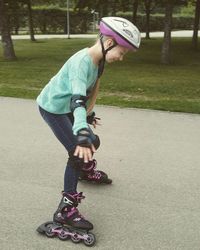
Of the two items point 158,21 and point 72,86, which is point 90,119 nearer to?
point 72,86

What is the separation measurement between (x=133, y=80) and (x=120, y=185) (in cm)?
700

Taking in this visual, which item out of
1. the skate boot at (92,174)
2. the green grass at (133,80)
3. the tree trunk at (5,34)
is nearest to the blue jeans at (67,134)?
the skate boot at (92,174)

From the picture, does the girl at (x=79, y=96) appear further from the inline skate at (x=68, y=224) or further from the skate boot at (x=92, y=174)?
the skate boot at (x=92, y=174)

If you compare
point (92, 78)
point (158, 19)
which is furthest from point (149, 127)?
point (158, 19)

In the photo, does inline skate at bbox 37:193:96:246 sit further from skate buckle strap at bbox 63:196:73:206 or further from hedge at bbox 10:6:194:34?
hedge at bbox 10:6:194:34

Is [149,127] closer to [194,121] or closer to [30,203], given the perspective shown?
[194,121]

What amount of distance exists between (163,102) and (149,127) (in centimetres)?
179

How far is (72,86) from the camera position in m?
3.39

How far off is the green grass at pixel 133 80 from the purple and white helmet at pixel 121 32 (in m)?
4.86

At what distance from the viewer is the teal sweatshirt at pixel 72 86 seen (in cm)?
328

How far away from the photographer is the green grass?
894 cm

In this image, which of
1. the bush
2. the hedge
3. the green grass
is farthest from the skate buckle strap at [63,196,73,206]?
the bush

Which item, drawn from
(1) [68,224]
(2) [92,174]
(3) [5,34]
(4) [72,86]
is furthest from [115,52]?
(3) [5,34]

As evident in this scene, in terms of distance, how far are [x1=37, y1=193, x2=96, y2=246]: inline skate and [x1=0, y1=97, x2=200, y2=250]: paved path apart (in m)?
0.06
